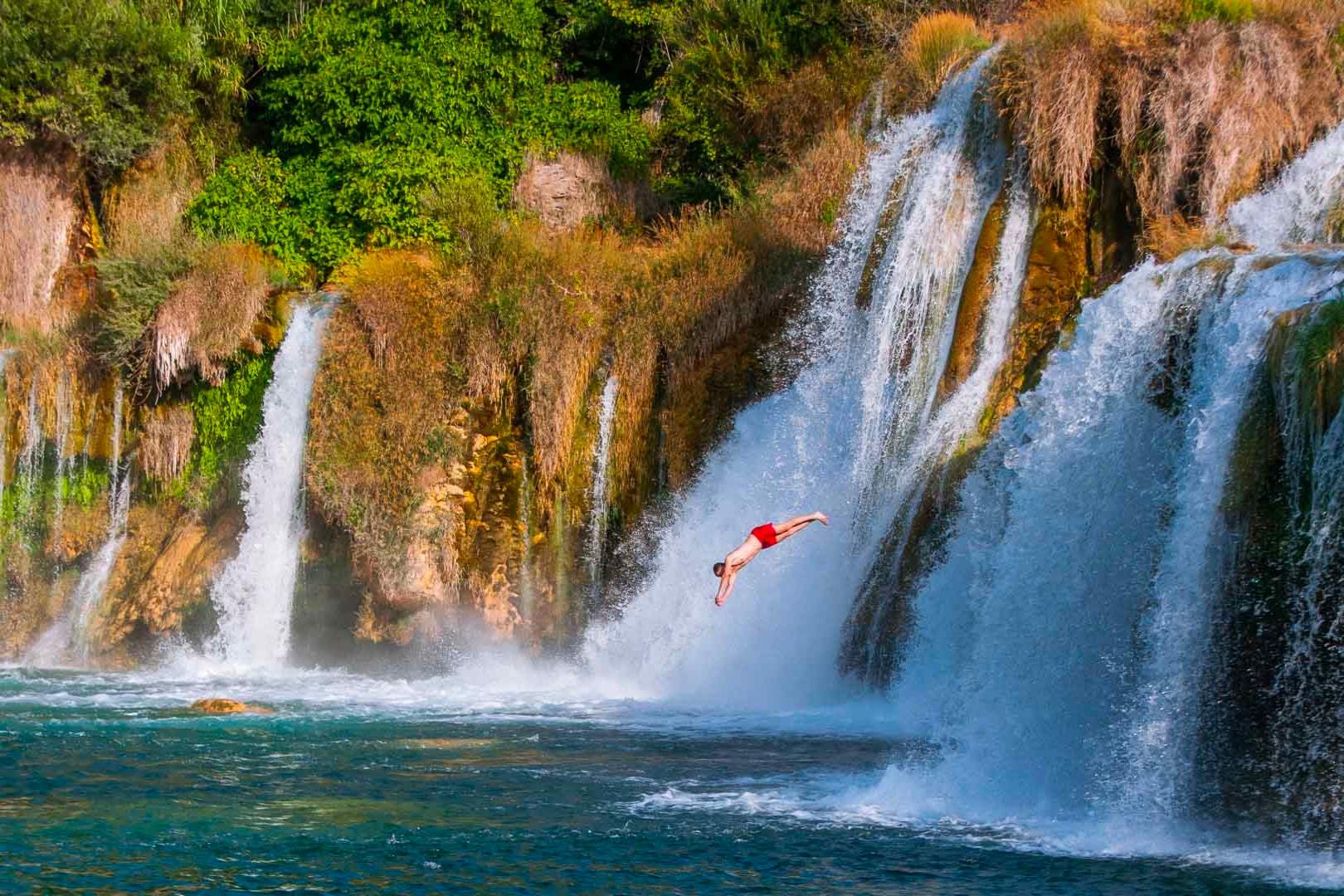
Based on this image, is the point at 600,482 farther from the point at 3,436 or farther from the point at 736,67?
the point at 3,436

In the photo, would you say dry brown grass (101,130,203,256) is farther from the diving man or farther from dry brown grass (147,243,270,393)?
the diving man

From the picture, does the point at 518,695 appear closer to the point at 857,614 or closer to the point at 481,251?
the point at 857,614

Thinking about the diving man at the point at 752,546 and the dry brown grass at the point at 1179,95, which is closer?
the diving man at the point at 752,546

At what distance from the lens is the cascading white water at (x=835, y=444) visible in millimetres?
15352

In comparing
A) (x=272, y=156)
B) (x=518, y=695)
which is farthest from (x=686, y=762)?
(x=272, y=156)

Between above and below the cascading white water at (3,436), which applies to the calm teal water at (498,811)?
below

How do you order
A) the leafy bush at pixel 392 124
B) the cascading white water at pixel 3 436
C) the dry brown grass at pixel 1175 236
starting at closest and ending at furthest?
the dry brown grass at pixel 1175 236, the cascading white water at pixel 3 436, the leafy bush at pixel 392 124

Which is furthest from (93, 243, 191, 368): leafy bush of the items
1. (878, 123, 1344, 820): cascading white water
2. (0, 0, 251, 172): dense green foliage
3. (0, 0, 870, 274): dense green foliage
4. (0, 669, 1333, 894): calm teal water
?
(878, 123, 1344, 820): cascading white water

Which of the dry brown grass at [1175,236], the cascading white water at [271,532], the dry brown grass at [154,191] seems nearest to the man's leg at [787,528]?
the dry brown grass at [1175,236]

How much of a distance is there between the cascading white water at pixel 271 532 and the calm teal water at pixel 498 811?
12.3 feet

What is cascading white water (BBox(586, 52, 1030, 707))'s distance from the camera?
604 inches

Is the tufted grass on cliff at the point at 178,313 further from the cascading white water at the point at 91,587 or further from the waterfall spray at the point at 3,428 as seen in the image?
the waterfall spray at the point at 3,428

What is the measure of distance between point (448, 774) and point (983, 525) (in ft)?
15.2

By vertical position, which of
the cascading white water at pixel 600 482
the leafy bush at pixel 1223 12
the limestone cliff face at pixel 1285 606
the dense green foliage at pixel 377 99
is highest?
the dense green foliage at pixel 377 99
